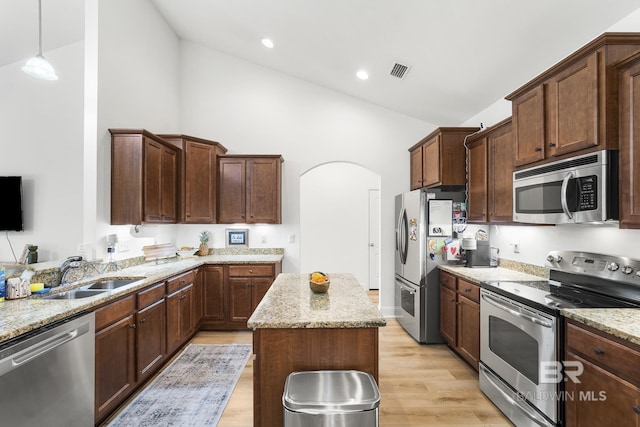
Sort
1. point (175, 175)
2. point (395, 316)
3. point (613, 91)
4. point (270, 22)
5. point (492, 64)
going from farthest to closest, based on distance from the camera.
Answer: point (395, 316)
point (175, 175)
point (270, 22)
point (492, 64)
point (613, 91)

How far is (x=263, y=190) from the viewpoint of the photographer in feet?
14.6

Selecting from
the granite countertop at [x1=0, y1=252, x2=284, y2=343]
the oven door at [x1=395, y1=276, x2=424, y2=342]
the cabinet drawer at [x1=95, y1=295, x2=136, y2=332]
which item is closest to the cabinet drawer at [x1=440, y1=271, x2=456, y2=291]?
the oven door at [x1=395, y1=276, x2=424, y2=342]

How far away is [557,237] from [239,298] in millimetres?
3555

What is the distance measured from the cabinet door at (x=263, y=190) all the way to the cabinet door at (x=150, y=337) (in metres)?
1.79

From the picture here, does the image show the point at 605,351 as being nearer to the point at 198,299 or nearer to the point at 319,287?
the point at 319,287

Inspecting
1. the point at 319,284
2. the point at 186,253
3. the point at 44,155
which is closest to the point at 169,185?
the point at 186,253

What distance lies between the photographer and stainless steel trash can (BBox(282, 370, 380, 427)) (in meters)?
1.34

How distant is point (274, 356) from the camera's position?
1.69 meters

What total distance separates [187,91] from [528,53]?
4464mm

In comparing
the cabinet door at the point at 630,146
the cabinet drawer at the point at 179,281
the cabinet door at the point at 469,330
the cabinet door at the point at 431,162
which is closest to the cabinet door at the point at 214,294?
the cabinet drawer at the point at 179,281

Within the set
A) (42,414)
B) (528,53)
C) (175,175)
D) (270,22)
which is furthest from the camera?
(175,175)

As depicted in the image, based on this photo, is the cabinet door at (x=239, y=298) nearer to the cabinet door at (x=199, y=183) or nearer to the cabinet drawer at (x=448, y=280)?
the cabinet door at (x=199, y=183)

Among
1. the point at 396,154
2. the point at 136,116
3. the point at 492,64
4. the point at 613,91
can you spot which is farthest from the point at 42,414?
the point at 396,154

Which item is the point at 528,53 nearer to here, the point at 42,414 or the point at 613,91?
the point at 613,91
